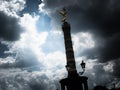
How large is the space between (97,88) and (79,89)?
4036mm

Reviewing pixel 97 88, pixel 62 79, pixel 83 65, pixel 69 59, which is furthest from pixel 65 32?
pixel 83 65

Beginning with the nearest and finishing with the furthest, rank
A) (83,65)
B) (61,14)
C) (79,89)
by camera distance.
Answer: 1. (83,65)
2. (79,89)
3. (61,14)

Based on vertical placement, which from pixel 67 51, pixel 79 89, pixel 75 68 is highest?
pixel 67 51

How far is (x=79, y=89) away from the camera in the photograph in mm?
50375

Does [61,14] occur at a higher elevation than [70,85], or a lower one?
higher

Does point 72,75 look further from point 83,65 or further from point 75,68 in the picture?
point 83,65

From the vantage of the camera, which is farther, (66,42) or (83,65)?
(66,42)

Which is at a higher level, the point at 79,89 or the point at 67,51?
the point at 67,51

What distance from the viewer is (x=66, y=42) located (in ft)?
172

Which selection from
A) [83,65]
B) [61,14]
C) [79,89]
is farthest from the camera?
[61,14]

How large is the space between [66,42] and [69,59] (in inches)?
155

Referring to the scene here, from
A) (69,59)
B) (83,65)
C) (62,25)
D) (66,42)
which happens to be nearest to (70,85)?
(69,59)

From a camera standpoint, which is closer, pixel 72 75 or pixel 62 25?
pixel 72 75

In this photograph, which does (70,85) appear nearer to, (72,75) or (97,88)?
(72,75)
